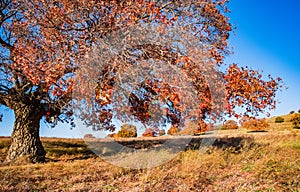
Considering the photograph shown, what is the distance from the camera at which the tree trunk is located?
12461 millimetres

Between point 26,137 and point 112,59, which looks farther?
point 26,137

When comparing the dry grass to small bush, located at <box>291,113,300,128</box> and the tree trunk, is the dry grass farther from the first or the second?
small bush, located at <box>291,113,300,128</box>

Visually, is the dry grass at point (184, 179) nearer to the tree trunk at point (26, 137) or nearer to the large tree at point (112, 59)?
the large tree at point (112, 59)

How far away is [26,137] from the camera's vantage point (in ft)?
41.5

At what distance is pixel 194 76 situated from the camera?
9234 mm

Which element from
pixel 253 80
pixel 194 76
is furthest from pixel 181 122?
pixel 253 80

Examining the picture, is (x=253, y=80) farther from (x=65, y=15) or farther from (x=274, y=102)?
(x=65, y=15)

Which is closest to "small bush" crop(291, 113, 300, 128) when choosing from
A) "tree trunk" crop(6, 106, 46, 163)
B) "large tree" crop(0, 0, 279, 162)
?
"large tree" crop(0, 0, 279, 162)

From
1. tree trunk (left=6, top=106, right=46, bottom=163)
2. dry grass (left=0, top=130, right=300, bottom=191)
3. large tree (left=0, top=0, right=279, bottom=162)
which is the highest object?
large tree (left=0, top=0, right=279, bottom=162)

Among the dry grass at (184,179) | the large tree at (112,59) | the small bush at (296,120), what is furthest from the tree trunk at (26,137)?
Answer: the small bush at (296,120)

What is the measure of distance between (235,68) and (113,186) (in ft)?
20.6

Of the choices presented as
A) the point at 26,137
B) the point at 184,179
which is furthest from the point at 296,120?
the point at 184,179

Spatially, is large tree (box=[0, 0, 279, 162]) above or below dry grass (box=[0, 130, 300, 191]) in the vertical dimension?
above

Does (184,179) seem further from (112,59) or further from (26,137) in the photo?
(26,137)
